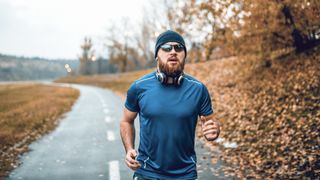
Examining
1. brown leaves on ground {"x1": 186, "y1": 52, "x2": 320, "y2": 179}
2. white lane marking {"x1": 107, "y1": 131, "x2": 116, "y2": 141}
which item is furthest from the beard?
white lane marking {"x1": 107, "y1": 131, "x2": 116, "y2": 141}

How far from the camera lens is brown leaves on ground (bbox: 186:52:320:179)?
729cm

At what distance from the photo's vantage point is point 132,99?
3.12 meters

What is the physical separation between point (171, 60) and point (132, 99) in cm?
47

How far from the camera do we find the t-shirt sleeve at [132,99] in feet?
10.1

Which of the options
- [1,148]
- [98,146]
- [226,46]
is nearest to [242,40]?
[226,46]

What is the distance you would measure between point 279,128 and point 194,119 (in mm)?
7219

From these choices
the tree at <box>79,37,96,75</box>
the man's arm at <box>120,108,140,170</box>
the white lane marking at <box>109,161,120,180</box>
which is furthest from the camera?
the tree at <box>79,37,96,75</box>

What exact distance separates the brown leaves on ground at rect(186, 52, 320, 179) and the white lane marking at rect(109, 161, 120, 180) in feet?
7.17

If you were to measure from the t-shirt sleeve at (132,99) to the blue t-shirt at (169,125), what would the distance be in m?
0.05

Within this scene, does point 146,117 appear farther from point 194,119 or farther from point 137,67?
point 137,67

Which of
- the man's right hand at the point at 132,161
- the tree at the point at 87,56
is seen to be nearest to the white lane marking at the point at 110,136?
the man's right hand at the point at 132,161

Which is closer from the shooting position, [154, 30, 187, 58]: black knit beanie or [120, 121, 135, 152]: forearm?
[154, 30, 187, 58]: black knit beanie

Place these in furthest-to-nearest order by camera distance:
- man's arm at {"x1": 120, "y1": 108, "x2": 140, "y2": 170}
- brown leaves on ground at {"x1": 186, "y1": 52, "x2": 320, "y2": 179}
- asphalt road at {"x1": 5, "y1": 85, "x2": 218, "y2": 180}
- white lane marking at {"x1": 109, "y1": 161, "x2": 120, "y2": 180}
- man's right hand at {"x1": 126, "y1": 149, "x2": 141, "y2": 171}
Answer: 1. asphalt road at {"x1": 5, "y1": 85, "x2": 218, "y2": 180}
2. white lane marking at {"x1": 109, "y1": 161, "x2": 120, "y2": 180}
3. brown leaves on ground at {"x1": 186, "y1": 52, "x2": 320, "y2": 179}
4. man's arm at {"x1": 120, "y1": 108, "x2": 140, "y2": 170}
5. man's right hand at {"x1": 126, "y1": 149, "x2": 141, "y2": 171}

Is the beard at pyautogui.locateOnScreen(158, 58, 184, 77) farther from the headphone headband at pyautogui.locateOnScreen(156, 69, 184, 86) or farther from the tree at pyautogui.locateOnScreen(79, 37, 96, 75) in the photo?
the tree at pyautogui.locateOnScreen(79, 37, 96, 75)
